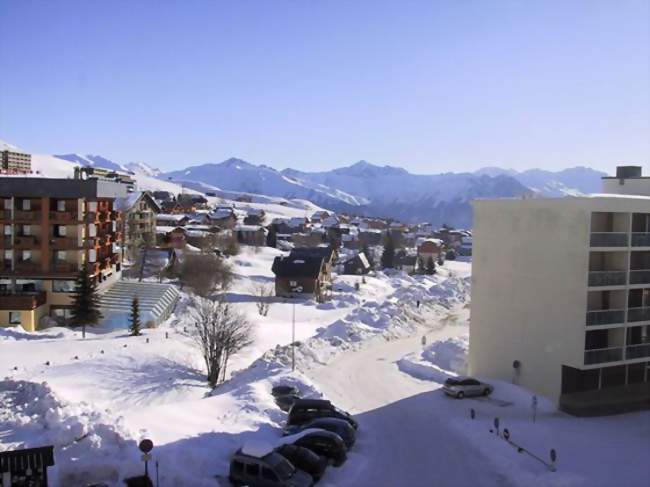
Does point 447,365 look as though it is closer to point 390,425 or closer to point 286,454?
point 390,425

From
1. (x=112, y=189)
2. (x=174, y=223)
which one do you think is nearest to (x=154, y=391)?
(x=112, y=189)

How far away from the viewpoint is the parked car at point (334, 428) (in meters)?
20.4

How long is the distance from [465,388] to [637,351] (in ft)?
25.7

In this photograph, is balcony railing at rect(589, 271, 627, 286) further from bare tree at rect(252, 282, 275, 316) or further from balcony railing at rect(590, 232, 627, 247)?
bare tree at rect(252, 282, 275, 316)

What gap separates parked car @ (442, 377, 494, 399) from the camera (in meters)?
27.9

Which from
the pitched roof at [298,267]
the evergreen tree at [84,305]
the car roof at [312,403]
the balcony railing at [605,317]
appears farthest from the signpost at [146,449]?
the pitched roof at [298,267]

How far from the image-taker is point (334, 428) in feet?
67.4

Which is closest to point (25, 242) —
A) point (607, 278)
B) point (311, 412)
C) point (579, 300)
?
point (311, 412)

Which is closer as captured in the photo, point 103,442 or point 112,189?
point 103,442

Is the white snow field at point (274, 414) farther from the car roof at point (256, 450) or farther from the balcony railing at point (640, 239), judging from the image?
the balcony railing at point (640, 239)

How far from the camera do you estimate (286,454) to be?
17891 mm

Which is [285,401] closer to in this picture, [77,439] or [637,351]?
[77,439]

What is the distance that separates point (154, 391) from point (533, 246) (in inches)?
735

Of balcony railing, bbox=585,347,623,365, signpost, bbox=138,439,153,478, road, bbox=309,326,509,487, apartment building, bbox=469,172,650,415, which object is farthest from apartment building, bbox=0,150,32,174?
balcony railing, bbox=585,347,623,365
